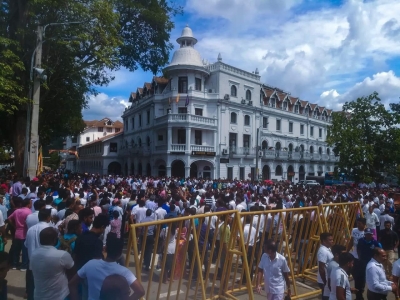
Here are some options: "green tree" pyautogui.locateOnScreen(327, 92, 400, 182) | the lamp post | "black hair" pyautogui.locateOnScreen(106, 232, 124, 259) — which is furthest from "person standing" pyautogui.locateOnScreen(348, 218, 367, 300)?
"green tree" pyautogui.locateOnScreen(327, 92, 400, 182)

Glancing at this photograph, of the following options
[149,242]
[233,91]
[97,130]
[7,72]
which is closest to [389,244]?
[149,242]

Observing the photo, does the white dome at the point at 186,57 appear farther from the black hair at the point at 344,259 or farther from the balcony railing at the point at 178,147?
the black hair at the point at 344,259

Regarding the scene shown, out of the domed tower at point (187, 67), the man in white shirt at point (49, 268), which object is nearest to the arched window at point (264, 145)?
the domed tower at point (187, 67)

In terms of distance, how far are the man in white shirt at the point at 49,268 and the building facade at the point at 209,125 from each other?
27635 millimetres

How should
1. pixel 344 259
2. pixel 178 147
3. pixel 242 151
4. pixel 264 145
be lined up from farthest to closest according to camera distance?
pixel 264 145
pixel 242 151
pixel 178 147
pixel 344 259

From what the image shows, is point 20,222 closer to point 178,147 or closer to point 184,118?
point 178,147

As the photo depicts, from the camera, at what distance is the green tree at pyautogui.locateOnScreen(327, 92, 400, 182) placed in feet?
66.0

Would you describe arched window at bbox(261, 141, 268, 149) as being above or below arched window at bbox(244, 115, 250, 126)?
below

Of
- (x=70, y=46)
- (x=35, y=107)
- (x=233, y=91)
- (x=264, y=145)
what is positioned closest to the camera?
(x=35, y=107)

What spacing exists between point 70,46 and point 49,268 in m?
13.1

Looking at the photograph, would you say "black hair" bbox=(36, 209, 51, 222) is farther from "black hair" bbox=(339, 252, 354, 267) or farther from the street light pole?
the street light pole

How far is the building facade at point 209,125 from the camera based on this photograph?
107 feet

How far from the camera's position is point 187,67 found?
32438 mm

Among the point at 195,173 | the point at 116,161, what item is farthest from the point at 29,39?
the point at 116,161
